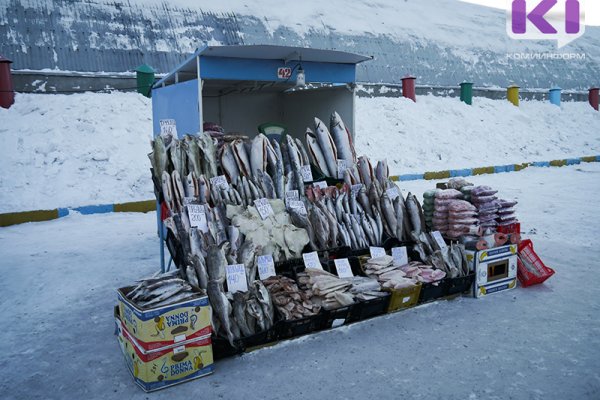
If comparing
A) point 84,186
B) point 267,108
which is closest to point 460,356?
point 267,108

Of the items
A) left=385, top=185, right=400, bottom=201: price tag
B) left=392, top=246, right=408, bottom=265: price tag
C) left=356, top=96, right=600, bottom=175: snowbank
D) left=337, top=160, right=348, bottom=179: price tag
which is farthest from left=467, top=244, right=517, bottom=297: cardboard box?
left=356, top=96, right=600, bottom=175: snowbank

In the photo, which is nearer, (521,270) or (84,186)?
(521,270)

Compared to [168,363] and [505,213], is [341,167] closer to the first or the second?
[505,213]

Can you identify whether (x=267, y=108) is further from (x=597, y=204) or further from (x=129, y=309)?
(x=597, y=204)

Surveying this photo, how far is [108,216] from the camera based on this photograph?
A: 8641 millimetres

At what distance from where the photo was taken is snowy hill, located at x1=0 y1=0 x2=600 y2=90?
12836 millimetres

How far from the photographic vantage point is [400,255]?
4684 millimetres

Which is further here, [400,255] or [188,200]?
[400,255]

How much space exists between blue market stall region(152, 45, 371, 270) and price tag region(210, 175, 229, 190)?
0.80 meters

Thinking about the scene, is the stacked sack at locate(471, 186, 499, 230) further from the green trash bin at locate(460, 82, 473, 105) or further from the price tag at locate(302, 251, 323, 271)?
the green trash bin at locate(460, 82, 473, 105)

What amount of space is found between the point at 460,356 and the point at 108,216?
724cm

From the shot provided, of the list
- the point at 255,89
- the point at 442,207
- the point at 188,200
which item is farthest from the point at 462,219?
the point at 255,89

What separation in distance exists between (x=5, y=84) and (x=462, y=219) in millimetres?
10601

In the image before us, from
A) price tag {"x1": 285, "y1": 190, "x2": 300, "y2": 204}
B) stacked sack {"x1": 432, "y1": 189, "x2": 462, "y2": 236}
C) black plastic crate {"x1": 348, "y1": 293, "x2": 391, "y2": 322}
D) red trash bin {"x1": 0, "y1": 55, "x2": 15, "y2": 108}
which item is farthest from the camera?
red trash bin {"x1": 0, "y1": 55, "x2": 15, "y2": 108}
